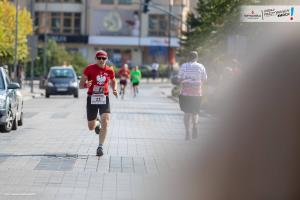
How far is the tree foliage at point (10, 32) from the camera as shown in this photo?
188 feet

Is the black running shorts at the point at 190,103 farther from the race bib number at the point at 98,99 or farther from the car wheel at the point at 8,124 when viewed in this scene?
the car wheel at the point at 8,124

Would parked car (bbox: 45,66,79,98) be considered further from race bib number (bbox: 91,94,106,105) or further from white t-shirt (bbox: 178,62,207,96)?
race bib number (bbox: 91,94,106,105)

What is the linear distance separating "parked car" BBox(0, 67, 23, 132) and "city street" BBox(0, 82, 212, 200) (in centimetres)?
24

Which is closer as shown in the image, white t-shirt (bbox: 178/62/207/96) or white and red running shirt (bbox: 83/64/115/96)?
white and red running shirt (bbox: 83/64/115/96)

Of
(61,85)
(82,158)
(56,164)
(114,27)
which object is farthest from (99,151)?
(114,27)

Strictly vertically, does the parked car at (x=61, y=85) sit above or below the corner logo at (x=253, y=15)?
below

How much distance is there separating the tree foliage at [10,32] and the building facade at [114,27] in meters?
31.5

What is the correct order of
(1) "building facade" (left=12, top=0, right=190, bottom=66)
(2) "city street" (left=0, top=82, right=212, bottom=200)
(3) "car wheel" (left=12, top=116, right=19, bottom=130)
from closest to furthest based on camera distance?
(2) "city street" (left=0, top=82, right=212, bottom=200) → (3) "car wheel" (left=12, top=116, right=19, bottom=130) → (1) "building facade" (left=12, top=0, right=190, bottom=66)

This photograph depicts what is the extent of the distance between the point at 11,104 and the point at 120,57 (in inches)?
3105

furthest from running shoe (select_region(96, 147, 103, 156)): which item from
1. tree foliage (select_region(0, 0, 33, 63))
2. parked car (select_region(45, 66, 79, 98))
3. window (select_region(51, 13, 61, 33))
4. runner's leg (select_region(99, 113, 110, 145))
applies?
window (select_region(51, 13, 61, 33))

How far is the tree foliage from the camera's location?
5730 centimetres

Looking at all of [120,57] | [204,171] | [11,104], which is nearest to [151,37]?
[120,57]

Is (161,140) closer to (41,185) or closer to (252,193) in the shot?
(41,185)

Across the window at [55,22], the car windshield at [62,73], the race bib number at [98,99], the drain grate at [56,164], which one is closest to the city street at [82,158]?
the drain grate at [56,164]
